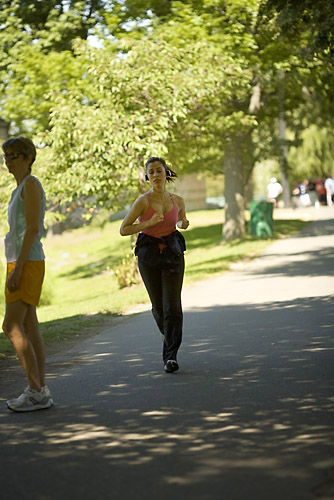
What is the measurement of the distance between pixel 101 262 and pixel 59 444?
2851cm

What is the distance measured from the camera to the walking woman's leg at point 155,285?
8516mm

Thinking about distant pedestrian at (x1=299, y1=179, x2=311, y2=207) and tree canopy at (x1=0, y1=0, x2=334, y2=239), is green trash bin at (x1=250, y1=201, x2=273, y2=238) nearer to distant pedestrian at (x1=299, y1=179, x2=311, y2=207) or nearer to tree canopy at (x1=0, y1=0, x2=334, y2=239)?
tree canopy at (x1=0, y1=0, x2=334, y2=239)

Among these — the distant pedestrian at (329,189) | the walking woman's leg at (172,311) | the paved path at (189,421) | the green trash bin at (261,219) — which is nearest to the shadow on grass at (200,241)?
the green trash bin at (261,219)

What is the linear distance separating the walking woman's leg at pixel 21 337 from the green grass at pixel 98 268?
362cm

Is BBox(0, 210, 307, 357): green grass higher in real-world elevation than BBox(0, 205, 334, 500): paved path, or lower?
lower

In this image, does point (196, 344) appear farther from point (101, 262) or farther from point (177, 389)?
point (101, 262)

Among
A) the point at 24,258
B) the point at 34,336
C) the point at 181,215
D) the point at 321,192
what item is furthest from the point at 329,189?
the point at 24,258

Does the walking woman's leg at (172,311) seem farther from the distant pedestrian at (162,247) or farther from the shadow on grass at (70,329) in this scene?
the shadow on grass at (70,329)

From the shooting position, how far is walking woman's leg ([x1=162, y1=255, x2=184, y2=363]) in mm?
8367

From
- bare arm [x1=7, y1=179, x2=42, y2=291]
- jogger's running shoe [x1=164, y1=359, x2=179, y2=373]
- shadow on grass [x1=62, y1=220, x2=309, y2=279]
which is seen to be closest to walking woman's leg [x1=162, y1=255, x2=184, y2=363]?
jogger's running shoe [x1=164, y1=359, x2=179, y2=373]

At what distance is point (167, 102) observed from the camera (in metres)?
19.9

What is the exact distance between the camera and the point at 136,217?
8.39 meters

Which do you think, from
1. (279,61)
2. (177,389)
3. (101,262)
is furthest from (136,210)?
(101,262)

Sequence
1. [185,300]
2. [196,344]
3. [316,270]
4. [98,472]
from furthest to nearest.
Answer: [316,270]
[185,300]
[196,344]
[98,472]
